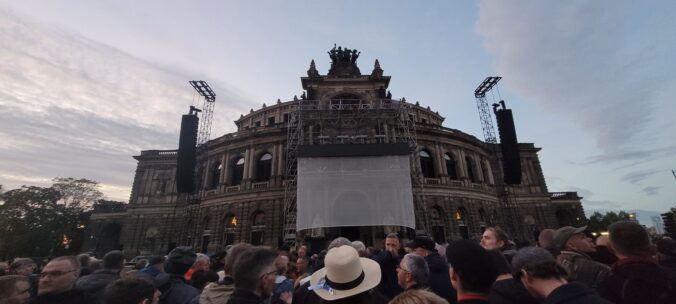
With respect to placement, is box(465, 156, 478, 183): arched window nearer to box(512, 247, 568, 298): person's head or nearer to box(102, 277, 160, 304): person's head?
box(512, 247, 568, 298): person's head

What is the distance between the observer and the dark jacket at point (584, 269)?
3152 millimetres

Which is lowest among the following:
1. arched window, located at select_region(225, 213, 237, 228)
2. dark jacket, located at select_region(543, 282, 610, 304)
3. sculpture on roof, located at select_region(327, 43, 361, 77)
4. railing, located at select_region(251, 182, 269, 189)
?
dark jacket, located at select_region(543, 282, 610, 304)

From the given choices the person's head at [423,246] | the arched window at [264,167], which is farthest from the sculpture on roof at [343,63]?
the person's head at [423,246]

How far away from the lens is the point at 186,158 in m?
19.8

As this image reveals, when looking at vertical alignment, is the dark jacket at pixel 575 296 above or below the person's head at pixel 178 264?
below

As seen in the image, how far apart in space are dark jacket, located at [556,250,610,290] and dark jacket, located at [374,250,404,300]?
2167mm

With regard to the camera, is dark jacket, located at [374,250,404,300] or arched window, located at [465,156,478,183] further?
arched window, located at [465,156,478,183]

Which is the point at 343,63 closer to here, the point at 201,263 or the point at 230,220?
the point at 230,220

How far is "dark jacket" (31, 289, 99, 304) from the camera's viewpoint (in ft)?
8.46

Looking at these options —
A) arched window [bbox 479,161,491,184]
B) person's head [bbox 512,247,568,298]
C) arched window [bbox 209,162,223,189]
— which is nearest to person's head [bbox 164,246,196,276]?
person's head [bbox 512,247,568,298]

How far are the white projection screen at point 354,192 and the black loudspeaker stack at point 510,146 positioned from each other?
25.5ft

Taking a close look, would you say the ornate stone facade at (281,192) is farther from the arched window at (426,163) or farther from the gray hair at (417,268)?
the gray hair at (417,268)

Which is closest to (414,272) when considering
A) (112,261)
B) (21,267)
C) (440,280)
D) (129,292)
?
(440,280)

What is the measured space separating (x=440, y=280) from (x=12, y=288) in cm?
439
